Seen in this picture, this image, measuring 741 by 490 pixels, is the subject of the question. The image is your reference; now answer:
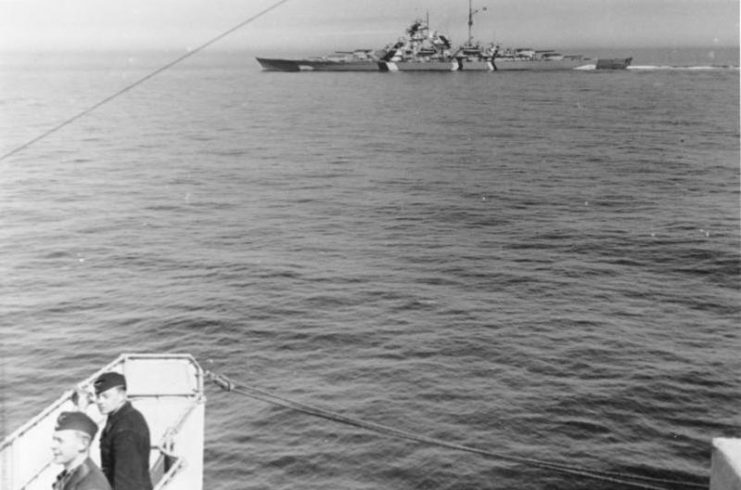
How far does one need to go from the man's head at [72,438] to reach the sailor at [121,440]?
73 cm

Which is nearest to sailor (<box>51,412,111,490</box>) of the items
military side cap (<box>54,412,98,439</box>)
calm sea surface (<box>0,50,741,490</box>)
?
military side cap (<box>54,412,98,439</box>)

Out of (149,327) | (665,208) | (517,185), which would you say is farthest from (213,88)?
(149,327)

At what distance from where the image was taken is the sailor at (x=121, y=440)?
5.35 meters

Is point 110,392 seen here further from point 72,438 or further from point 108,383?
point 72,438

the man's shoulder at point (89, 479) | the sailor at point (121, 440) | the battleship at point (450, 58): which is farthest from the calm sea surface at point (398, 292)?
the battleship at point (450, 58)

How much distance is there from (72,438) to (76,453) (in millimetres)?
121

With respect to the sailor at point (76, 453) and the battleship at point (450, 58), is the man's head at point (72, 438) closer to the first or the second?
the sailor at point (76, 453)

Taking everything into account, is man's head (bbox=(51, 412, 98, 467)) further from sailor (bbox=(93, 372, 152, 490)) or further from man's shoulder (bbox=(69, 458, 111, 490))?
sailor (bbox=(93, 372, 152, 490))

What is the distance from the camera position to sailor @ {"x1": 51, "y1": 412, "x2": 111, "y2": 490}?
4.55 m

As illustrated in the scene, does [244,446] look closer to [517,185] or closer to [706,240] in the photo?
[706,240]

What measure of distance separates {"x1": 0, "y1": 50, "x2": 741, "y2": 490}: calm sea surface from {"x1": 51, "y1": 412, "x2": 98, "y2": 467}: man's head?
9675 millimetres

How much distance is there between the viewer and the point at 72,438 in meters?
4.57

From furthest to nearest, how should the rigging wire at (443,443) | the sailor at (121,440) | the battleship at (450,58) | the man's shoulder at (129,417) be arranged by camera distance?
the battleship at (450,58) → the rigging wire at (443,443) → the man's shoulder at (129,417) → the sailor at (121,440)

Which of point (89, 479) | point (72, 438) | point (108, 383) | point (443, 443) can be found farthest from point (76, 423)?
point (443, 443)
